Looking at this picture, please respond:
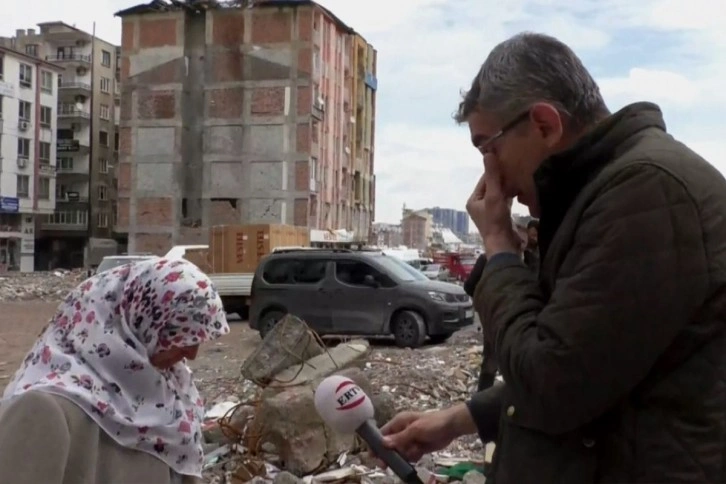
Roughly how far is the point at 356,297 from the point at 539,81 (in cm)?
1605

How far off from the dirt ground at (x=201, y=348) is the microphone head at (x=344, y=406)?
866 cm

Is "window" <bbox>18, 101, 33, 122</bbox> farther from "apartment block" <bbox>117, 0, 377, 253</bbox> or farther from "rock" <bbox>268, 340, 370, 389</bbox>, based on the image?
"rock" <bbox>268, 340, 370, 389</bbox>

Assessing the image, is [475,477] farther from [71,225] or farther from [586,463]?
[71,225]

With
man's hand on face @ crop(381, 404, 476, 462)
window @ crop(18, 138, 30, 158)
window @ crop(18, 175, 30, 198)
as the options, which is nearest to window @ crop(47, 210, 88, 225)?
window @ crop(18, 175, 30, 198)

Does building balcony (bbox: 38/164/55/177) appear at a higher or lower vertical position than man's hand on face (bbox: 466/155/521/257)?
higher

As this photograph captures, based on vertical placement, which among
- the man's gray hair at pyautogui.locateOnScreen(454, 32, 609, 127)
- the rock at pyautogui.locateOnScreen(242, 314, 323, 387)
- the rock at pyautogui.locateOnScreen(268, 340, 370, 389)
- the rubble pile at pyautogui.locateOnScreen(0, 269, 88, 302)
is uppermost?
the man's gray hair at pyautogui.locateOnScreen(454, 32, 609, 127)

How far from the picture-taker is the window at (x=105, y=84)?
2923 inches

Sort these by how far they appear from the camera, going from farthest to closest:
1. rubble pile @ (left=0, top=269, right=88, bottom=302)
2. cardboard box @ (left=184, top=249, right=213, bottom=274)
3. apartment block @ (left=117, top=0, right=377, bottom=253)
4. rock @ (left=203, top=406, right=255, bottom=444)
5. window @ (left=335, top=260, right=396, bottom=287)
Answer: apartment block @ (left=117, top=0, right=377, bottom=253)
rubble pile @ (left=0, top=269, right=88, bottom=302)
cardboard box @ (left=184, top=249, right=213, bottom=274)
window @ (left=335, top=260, right=396, bottom=287)
rock @ (left=203, top=406, right=255, bottom=444)

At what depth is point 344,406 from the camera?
7.35 ft

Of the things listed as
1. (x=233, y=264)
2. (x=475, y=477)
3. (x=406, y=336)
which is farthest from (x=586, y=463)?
(x=233, y=264)

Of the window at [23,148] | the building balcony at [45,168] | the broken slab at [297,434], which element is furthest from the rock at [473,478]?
the building balcony at [45,168]

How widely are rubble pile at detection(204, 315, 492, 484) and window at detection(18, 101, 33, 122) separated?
193 feet

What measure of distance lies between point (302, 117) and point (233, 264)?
20.9 m

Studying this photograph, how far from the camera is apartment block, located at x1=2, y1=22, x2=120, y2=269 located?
69.0 metres
